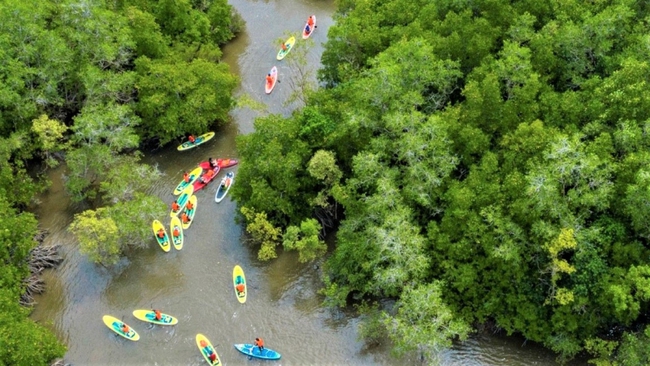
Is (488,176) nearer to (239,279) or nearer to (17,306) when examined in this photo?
(239,279)

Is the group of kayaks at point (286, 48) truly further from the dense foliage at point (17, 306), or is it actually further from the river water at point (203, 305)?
the dense foliage at point (17, 306)

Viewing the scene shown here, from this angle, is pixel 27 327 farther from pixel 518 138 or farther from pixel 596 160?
pixel 596 160

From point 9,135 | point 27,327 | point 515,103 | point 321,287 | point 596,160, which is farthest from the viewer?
point 9,135

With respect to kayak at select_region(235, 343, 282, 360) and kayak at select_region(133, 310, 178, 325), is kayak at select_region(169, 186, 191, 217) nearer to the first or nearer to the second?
kayak at select_region(133, 310, 178, 325)

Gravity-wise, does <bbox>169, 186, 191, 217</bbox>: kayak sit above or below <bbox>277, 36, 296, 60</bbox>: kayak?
below

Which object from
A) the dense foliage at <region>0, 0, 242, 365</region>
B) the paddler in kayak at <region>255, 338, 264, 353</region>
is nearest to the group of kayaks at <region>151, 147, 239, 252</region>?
the dense foliage at <region>0, 0, 242, 365</region>

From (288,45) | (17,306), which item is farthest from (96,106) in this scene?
(288,45)

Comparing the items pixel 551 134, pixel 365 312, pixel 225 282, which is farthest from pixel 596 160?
pixel 225 282
